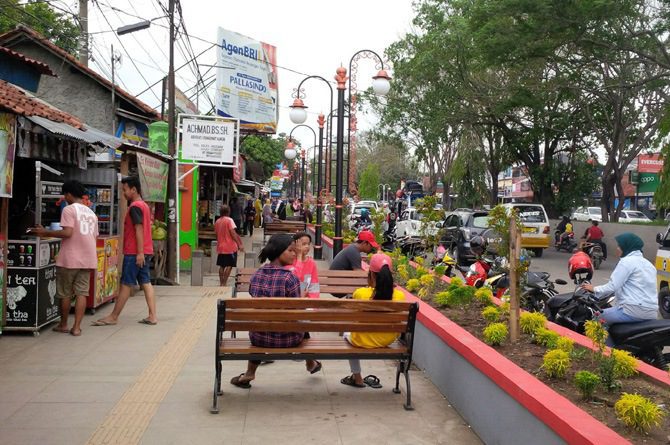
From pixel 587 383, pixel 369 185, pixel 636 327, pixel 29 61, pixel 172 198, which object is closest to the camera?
pixel 587 383

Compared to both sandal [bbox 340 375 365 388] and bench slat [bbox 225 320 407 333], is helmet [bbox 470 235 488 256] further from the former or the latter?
bench slat [bbox 225 320 407 333]

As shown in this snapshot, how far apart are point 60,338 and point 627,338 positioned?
19.8 ft

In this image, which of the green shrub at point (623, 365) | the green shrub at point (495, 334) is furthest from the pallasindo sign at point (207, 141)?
the green shrub at point (623, 365)

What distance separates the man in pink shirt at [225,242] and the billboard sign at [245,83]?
14521mm

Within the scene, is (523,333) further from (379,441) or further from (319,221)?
(319,221)

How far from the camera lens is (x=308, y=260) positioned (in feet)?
22.5

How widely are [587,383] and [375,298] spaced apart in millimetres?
1974

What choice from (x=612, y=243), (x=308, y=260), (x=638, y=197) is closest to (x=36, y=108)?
(x=308, y=260)

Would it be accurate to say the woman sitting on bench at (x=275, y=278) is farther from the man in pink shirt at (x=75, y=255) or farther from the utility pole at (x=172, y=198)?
the utility pole at (x=172, y=198)

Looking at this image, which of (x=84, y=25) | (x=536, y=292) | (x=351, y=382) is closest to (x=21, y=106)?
(x=351, y=382)

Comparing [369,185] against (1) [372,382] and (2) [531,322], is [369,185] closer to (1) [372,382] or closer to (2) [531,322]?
(2) [531,322]

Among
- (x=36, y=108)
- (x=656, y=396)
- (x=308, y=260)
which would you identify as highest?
(x=36, y=108)

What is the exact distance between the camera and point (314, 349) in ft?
17.3

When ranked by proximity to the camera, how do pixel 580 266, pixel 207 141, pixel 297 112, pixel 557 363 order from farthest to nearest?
pixel 297 112 → pixel 207 141 → pixel 580 266 → pixel 557 363
